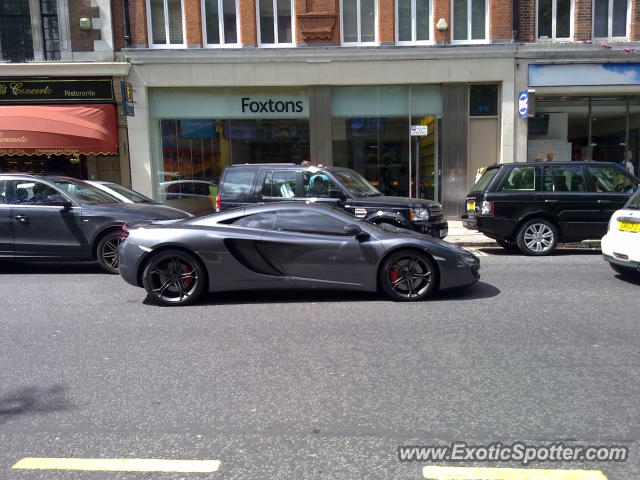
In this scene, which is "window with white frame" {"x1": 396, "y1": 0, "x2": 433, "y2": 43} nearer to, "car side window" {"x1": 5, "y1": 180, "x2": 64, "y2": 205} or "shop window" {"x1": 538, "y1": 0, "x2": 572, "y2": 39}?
"shop window" {"x1": 538, "y1": 0, "x2": 572, "y2": 39}

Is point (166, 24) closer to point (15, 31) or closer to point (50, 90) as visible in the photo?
point (50, 90)

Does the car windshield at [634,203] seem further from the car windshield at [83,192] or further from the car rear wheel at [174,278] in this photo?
the car windshield at [83,192]

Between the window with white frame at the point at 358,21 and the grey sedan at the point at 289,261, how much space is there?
1085 centimetres

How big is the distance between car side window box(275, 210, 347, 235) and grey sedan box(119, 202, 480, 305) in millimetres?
13

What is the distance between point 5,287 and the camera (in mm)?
7840

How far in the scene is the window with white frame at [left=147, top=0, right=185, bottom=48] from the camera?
15.6 metres

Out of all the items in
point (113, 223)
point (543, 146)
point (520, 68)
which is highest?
point (520, 68)

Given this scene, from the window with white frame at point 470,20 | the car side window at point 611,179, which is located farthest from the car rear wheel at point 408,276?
the window with white frame at point 470,20

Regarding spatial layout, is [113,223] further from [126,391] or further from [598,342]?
[598,342]

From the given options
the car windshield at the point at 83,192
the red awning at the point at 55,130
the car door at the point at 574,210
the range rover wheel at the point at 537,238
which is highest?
the red awning at the point at 55,130

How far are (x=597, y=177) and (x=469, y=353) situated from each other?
7354mm

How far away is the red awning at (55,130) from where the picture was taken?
14.5 metres

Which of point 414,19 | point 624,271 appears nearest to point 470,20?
point 414,19

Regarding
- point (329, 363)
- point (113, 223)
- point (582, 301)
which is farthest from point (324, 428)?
point (113, 223)
